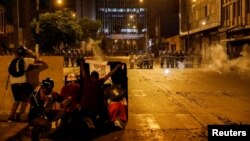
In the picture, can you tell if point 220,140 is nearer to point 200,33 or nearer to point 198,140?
point 198,140

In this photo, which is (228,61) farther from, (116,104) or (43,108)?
(43,108)

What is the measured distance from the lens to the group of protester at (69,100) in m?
9.98

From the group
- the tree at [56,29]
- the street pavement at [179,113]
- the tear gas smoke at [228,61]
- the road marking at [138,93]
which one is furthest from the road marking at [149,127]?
the tree at [56,29]

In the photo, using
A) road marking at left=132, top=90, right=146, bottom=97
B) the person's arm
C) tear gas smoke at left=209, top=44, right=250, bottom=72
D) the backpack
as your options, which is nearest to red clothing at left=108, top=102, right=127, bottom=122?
the person's arm

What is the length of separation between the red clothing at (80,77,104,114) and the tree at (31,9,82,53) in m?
37.7

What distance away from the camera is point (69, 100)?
10.5m

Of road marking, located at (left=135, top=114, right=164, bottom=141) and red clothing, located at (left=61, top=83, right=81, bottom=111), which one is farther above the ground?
red clothing, located at (left=61, top=83, right=81, bottom=111)

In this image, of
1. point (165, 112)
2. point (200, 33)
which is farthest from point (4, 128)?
point (200, 33)

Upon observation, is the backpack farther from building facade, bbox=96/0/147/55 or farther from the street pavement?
building facade, bbox=96/0/147/55

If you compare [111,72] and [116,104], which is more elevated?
[111,72]

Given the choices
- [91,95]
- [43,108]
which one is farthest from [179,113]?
[43,108]

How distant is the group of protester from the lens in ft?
32.7

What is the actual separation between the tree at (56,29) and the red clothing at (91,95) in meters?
37.7

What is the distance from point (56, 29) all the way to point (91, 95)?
3911 cm
